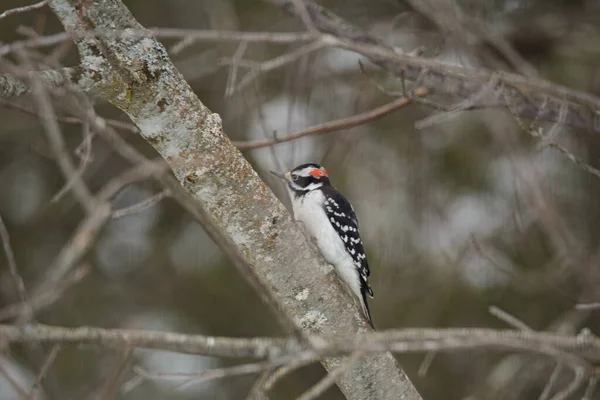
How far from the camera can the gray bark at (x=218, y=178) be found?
10.5ft

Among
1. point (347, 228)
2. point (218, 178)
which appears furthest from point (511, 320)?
point (347, 228)

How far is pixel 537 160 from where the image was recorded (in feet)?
23.0

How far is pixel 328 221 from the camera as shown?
5746 millimetres

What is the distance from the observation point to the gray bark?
321 centimetres

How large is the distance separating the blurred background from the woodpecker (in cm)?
81

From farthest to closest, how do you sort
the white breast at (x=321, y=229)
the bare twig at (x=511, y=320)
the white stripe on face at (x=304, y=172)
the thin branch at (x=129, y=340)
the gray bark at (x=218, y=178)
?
the white stripe on face at (x=304, y=172) < the white breast at (x=321, y=229) < the gray bark at (x=218, y=178) < the bare twig at (x=511, y=320) < the thin branch at (x=129, y=340)

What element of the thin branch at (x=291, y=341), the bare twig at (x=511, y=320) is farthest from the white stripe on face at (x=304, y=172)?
the thin branch at (x=291, y=341)

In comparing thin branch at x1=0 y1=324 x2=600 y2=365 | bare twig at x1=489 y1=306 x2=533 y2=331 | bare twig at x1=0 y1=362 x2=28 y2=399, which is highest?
bare twig at x1=0 y1=362 x2=28 y2=399

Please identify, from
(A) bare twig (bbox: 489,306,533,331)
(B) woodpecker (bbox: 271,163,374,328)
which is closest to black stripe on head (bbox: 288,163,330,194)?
(B) woodpecker (bbox: 271,163,374,328)

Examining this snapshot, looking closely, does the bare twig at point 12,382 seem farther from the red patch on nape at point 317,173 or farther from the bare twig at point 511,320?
the red patch on nape at point 317,173

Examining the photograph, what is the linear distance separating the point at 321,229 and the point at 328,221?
80 mm

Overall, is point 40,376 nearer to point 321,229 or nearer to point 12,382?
point 12,382

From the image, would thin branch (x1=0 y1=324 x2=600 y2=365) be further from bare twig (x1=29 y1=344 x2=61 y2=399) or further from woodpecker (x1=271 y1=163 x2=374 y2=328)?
woodpecker (x1=271 y1=163 x2=374 y2=328)

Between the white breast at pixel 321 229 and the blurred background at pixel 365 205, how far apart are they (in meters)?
0.99
